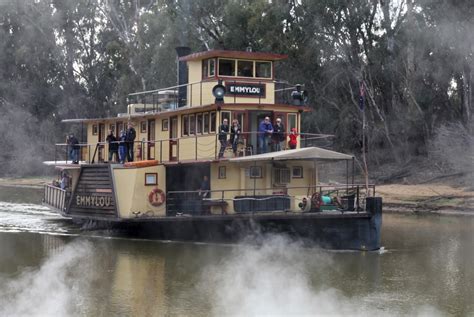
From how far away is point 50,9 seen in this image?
58.8 m

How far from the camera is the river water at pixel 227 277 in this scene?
15.6 metres

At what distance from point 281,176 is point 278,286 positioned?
7.67 m

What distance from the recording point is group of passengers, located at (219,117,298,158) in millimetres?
23906

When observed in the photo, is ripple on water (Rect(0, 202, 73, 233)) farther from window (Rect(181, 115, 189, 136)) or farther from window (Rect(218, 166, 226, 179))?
window (Rect(218, 166, 226, 179))

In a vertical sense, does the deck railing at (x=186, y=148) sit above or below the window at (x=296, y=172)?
above

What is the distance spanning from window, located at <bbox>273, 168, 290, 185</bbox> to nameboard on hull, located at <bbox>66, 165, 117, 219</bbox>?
4969mm

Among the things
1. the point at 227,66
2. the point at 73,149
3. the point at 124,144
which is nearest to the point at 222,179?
the point at 227,66

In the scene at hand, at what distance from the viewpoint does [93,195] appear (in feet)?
87.9

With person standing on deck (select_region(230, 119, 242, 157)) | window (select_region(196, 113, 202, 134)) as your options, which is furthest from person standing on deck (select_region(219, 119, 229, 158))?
window (select_region(196, 113, 202, 134))

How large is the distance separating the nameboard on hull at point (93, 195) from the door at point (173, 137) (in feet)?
6.67

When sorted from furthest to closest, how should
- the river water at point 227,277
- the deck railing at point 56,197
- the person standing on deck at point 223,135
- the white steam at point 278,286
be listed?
1. the deck railing at point 56,197
2. the person standing on deck at point 223,135
3. the river water at point 227,277
4. the white steam at point 278,286

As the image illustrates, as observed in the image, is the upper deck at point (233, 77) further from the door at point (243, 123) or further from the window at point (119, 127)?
the window at point (119, 127)

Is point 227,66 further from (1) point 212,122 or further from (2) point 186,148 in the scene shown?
(2) point 186,148

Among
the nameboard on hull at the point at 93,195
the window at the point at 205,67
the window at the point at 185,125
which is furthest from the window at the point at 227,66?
the nameboard on hull at the point at 93,195
